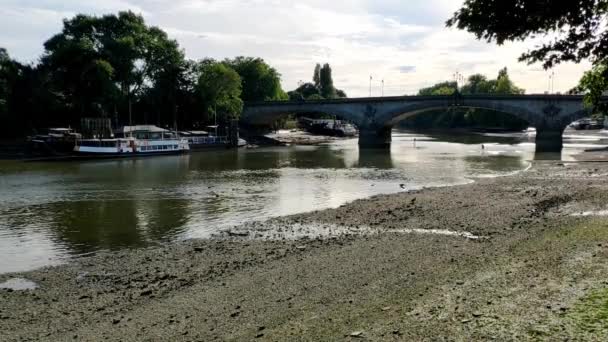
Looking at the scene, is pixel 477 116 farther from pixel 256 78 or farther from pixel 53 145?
pixel 53 145

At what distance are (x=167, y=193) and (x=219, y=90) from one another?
59959 millimetres

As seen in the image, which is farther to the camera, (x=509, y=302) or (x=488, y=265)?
(x=488, y=265)

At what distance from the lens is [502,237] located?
1683cm

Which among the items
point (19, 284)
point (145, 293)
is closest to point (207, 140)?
point (19, 284)

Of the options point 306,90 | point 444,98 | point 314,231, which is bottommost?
point 314,231

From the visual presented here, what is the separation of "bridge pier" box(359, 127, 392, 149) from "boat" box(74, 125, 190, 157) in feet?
99.7

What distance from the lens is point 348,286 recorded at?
1220 cm

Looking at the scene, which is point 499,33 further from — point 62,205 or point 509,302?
point 62,205

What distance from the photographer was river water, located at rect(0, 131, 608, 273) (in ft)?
68.4

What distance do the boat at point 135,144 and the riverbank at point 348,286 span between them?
4806 centimetres

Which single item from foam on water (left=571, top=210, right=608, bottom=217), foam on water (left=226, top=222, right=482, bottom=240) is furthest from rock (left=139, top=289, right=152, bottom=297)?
foam on water (left=571, top=210, right=608, bottom=217)

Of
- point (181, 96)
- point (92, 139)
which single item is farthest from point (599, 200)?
point (181, 96)

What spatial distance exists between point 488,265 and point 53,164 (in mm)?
52612

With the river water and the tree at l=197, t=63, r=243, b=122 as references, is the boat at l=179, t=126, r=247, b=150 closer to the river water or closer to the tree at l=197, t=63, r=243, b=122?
the tree at l=197, t=63, r=243, b=122
